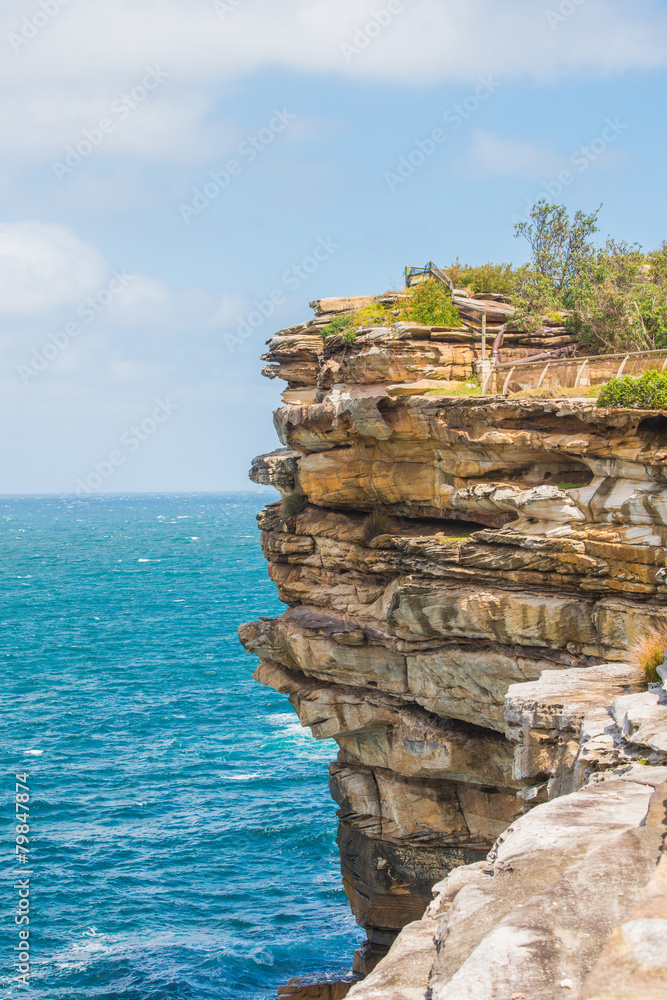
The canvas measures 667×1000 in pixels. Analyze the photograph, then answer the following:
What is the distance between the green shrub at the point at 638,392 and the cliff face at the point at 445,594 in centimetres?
33

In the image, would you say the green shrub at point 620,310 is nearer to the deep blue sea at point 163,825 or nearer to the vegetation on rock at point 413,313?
the vegetation on rock at point 413,313

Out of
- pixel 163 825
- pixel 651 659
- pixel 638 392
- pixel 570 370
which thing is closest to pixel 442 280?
pixel 570 370

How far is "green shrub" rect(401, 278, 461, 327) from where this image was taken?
103 ft

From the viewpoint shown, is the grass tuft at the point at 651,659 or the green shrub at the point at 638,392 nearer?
the grass tuft at the point at 651,659

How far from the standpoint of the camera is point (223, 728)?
5447 cm

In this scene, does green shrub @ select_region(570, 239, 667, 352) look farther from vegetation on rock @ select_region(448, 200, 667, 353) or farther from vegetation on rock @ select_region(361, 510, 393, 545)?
vegetation on rock @ select_region(361, 510, 393, 545)

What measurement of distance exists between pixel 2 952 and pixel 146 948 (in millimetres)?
5134

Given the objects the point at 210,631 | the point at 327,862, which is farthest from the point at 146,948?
the point at 210,631

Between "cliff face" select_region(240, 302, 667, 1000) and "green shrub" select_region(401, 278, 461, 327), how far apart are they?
124 cm

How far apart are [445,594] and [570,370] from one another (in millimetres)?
7961

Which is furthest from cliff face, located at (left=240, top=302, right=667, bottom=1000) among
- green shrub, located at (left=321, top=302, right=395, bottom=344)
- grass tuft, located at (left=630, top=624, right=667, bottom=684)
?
green shrub, located at (left=321, top=302, right=395, bottom=344)

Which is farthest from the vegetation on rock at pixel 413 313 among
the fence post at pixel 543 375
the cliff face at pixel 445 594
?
the fence post at pixel 543 375

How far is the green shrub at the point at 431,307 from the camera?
1238 inches

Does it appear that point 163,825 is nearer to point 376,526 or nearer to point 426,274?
point 376,526
